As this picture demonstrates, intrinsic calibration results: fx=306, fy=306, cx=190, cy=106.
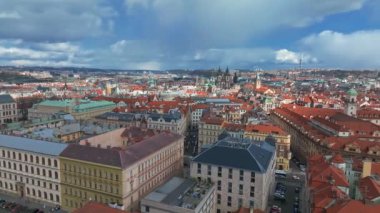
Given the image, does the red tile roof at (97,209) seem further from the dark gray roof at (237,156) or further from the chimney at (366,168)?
the chimney at (366,168)

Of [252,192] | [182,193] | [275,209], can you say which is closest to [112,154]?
[182,193]

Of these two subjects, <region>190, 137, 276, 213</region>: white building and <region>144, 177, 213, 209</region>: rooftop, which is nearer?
<region>144, 177, 213, 209</region>: rooftop

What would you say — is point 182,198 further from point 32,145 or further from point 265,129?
point 265,129

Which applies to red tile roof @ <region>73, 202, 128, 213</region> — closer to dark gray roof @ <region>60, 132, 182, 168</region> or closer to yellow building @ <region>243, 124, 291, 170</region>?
dark gray roof @ <region>60, 132, 182, 168</region>

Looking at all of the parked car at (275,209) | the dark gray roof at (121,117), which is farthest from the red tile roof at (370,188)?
the dark gray roof at (121,117)

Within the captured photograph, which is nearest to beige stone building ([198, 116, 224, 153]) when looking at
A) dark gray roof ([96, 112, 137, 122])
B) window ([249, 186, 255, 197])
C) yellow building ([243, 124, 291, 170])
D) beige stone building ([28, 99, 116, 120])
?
yellow building ([243, 124, 291, 170])

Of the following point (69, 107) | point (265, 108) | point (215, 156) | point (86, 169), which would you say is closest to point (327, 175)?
point (215, 156)
